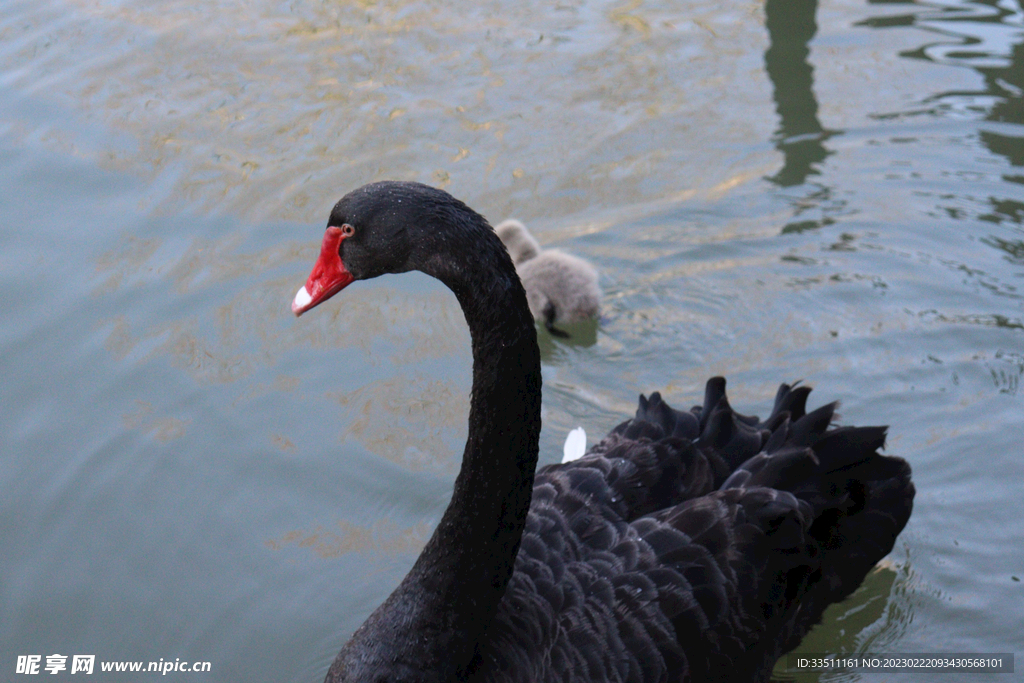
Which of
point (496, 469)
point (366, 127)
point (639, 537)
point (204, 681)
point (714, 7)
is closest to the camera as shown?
point (496, 469)

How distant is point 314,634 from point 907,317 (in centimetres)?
288

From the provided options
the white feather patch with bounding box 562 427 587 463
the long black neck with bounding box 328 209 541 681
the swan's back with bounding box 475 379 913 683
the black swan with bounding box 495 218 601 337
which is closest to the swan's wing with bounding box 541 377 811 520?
the swan's back with bounding box 475 379 913 683

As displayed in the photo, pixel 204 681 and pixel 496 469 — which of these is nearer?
pixel 496 469

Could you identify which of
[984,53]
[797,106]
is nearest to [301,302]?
[797,106]

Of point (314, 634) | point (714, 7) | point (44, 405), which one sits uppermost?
point (714, 7)

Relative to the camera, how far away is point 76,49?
684cm

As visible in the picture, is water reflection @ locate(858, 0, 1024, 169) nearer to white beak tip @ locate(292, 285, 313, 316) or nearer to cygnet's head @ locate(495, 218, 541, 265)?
cygnet's head @ locate(495, 218, 541, 265)

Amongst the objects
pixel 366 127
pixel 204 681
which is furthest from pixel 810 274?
pixel 204 681

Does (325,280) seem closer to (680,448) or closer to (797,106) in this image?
→ (680,448)

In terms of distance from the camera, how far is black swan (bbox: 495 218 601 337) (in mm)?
4637

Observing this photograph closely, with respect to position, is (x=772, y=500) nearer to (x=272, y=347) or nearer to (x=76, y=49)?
(x=272, y=347)

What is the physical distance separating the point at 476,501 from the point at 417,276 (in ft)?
8.55

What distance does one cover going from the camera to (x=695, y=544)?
9.55ft

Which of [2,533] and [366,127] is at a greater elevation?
[366,127]
